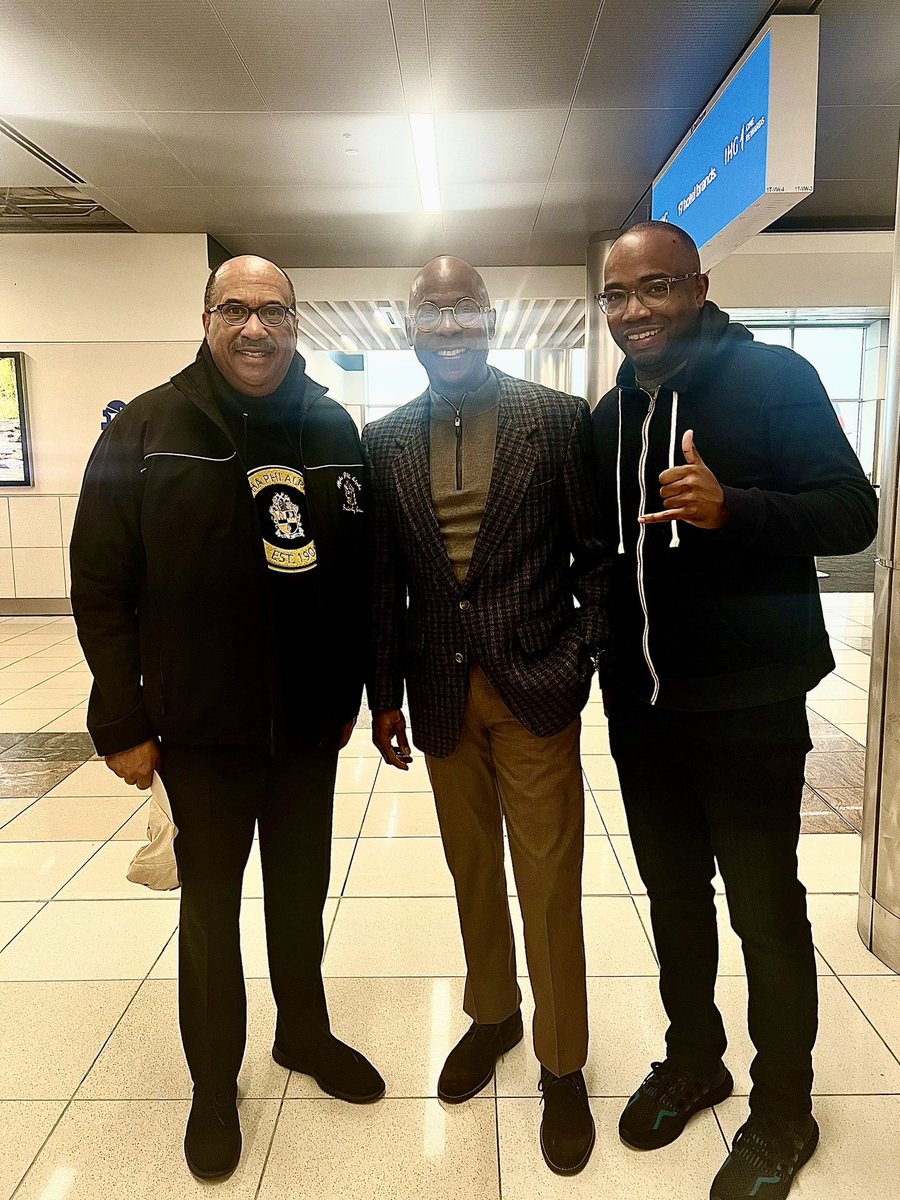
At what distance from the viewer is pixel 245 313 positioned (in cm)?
157

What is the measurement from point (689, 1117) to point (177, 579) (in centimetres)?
148

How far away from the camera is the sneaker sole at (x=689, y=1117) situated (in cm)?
170

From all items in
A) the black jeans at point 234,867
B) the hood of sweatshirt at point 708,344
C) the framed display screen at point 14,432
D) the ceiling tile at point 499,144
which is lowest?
the black jeans at point 234,867

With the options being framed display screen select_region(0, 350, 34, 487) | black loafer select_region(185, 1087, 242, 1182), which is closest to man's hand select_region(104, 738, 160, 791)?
black loafer select_region(185, 1087, 242, 1182)

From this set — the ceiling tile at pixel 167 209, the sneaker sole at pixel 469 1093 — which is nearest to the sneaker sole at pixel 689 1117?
the sneaker sole at pixel 469 1093

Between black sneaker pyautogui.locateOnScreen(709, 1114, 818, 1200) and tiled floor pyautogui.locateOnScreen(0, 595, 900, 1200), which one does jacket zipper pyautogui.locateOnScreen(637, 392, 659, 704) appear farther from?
tiled floor pyautogui.locateOnScreen(0, 595, 900, 1200)

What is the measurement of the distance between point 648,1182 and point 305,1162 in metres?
0.66

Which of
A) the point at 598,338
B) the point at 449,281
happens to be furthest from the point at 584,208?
the point at 449,281

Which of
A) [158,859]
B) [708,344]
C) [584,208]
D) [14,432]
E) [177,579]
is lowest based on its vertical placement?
[158,859]

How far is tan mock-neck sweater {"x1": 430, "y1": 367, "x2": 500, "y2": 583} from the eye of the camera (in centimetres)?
169

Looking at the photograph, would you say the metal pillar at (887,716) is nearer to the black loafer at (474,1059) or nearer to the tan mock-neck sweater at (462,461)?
the black loafer at (474,1059)

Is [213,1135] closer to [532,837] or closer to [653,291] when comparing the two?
[532,837]

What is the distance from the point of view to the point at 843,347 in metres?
12.1

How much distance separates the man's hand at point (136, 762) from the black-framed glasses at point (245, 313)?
803 mm
